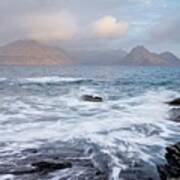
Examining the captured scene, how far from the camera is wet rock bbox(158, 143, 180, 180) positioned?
8273 mm

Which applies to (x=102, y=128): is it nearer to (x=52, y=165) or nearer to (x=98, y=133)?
(x=98, y=133)

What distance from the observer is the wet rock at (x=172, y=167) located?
27.1 feet

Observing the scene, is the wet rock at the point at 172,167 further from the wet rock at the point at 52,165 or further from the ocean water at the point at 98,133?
the wet rock at the point at 52,165

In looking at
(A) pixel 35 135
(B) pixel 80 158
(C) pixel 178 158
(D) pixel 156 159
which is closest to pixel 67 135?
(A) pixel 35 135

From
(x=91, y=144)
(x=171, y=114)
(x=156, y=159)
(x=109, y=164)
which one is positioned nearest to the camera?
(x=109, y=164)

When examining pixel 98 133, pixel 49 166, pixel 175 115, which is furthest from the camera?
pixel 175 115

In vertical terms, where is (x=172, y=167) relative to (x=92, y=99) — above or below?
above

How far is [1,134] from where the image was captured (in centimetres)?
1391

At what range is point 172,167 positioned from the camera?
8.65 m

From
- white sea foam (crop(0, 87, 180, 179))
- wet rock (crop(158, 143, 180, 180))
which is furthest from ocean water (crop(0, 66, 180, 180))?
wet rock (crop(158, 143, 180, 180))

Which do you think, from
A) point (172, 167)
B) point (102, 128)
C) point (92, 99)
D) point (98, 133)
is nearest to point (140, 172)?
point (172, 167)

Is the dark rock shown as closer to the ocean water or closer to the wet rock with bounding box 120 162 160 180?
the ocean water

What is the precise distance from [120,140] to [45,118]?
6.30 metres

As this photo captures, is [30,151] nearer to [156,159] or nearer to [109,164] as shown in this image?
[109,164]
